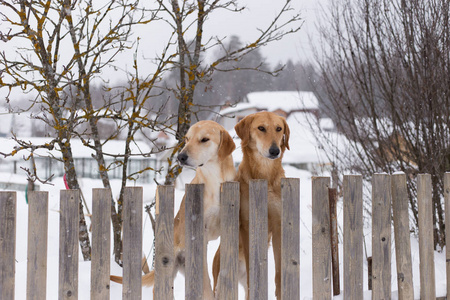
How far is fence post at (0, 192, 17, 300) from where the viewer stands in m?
2.59

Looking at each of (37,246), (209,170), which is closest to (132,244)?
(37,246)

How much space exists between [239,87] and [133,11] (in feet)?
80.4

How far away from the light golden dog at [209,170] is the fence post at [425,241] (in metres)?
1.44

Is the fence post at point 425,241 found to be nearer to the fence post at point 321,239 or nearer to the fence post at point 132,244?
the fence post at point 321,239

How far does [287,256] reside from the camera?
290cm

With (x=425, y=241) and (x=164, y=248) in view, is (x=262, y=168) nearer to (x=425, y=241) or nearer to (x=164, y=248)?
(x=164, y=248)

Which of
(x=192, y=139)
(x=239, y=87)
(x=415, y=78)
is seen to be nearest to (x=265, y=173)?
(x=192, y=139)

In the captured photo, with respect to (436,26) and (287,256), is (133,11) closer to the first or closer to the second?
(287,256)

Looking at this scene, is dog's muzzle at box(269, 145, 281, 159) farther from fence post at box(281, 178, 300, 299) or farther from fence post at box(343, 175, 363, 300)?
fence post at box(343, 175, 363, 300)

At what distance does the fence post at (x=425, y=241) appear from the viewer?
10.6 feet

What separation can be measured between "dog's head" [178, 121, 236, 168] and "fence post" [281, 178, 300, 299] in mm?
465

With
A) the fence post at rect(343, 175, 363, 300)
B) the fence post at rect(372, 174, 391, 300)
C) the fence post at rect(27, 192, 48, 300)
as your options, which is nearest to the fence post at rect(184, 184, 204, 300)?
the fence post at rect(27, 192, 48, 300)

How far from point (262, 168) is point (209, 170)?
0.39 m

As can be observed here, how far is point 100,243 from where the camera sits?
2.65 meters
